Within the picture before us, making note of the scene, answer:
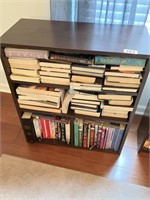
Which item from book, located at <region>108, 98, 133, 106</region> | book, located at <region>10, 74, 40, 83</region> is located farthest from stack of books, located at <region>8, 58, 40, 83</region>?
book, located at <region>108, 98, 133, 106</region>

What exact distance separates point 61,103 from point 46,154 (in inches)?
18.8

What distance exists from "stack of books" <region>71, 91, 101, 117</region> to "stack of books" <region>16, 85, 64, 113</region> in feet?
0.27

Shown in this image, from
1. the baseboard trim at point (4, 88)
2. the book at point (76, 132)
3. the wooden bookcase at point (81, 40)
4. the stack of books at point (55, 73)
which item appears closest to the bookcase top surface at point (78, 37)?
the wooden bookcase at point (81, 40)

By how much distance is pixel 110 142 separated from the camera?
4.24 ft

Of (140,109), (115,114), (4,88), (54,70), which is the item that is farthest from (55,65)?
(4,88)

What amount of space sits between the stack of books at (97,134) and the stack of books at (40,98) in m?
0.20

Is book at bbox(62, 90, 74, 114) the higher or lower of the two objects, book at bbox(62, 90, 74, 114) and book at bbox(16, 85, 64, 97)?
the lower

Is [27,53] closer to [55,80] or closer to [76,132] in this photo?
[55,80]

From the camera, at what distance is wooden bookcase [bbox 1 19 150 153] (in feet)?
2.69

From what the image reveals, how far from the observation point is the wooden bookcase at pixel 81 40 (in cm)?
82

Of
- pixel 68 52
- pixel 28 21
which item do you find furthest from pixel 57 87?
pixel 28 21

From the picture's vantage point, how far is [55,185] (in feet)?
3.84

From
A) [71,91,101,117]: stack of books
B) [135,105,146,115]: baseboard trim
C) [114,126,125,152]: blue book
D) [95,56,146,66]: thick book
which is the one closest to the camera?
[95,56,146,66]: thick book

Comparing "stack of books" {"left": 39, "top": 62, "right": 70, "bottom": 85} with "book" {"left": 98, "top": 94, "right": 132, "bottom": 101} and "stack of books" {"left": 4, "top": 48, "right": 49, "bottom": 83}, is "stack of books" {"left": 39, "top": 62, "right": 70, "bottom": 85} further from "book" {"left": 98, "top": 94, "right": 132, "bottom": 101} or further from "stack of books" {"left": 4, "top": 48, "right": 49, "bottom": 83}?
"book" {"left": 98, "top": 94, "right": 132, "bottom": 101}
